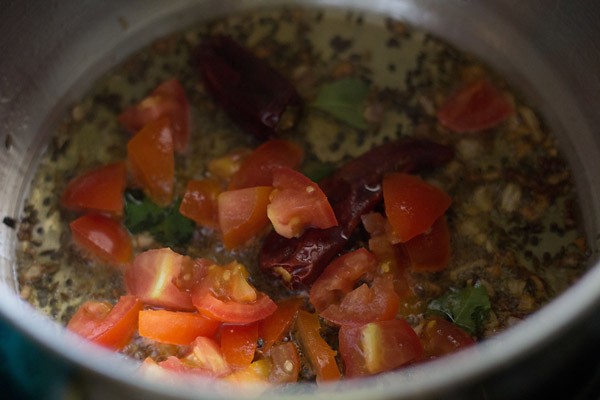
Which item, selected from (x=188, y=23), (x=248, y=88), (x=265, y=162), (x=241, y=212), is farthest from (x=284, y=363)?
(x=188, y=23)

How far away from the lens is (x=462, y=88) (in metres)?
1.49

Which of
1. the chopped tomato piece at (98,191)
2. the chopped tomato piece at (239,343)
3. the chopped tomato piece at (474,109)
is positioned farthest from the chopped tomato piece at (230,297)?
the chopped tomato piece at (474,109)

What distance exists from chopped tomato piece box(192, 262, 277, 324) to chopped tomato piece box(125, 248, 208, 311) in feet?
0.08

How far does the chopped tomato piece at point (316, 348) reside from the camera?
3.85 feet

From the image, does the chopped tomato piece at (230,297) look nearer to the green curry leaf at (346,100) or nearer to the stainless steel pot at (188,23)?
the stainless steel pot at (188,23)

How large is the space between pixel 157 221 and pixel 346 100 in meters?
0.42

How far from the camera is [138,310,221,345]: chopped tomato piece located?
1.19 meters

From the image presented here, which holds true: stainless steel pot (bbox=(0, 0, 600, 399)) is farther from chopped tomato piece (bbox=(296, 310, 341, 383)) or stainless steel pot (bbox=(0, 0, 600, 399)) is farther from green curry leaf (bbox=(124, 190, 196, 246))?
green curry leaf (bbox=(124, 190, 196, 246))

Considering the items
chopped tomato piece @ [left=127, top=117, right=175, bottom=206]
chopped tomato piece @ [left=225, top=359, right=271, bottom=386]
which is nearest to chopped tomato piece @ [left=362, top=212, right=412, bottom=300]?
chopped tomato piece @ [left=225, top=359, right=271, bottom=386]

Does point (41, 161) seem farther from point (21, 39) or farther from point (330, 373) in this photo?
point (330, 373)

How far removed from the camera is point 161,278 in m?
1.24

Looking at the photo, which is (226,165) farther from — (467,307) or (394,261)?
(467,307)

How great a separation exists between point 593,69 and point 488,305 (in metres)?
0.52

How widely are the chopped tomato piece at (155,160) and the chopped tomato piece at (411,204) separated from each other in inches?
15.1
